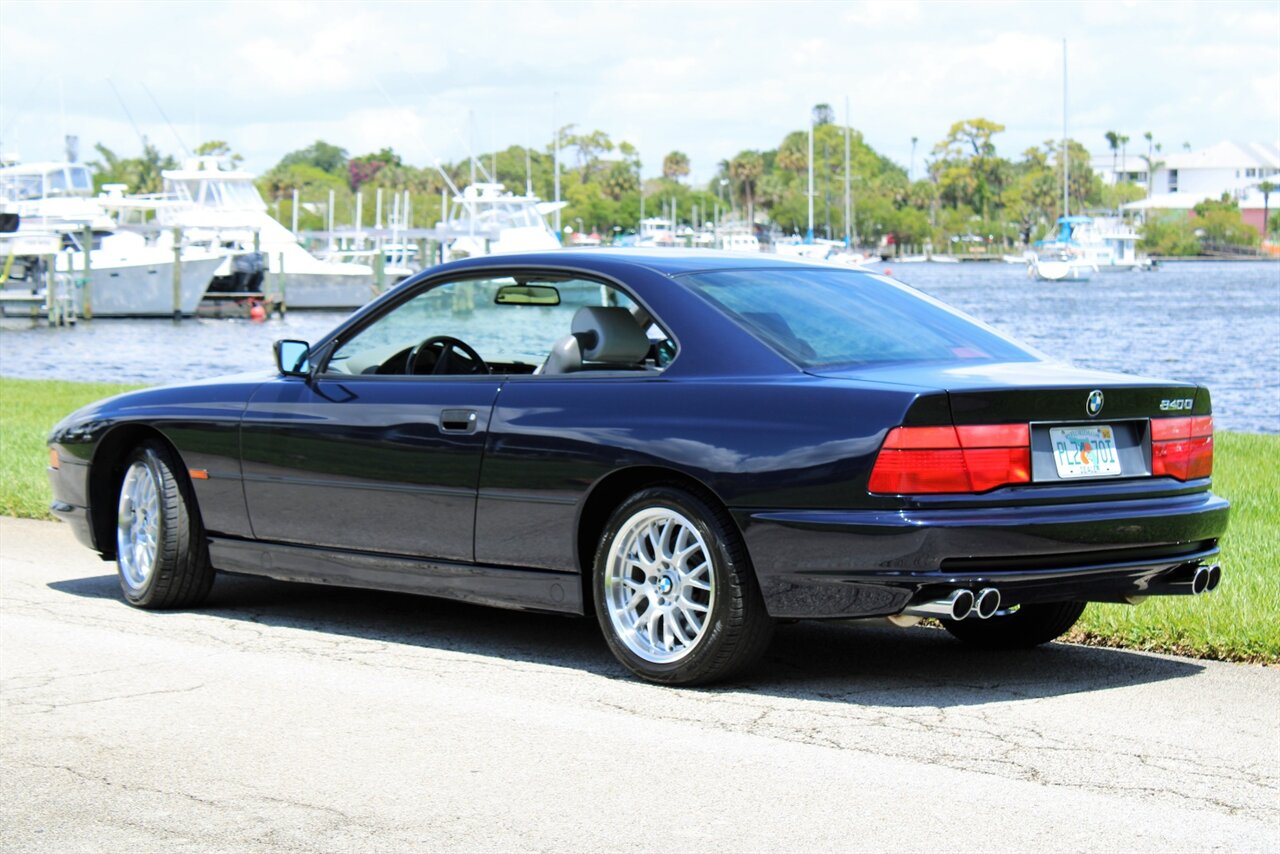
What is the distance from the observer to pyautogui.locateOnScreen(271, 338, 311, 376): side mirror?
7480 millimetres

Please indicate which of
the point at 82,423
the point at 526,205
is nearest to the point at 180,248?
the point at 526,205

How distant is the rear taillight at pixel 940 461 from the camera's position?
5.60m

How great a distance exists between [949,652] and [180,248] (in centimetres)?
6102

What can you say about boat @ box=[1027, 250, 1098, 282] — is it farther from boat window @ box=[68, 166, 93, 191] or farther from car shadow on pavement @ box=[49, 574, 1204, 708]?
car shadow on pavement @ box=[49, 574, 1204, 708]

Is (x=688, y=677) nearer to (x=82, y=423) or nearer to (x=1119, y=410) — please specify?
(x=1119, y=410)

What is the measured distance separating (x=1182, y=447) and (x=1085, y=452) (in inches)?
19.4

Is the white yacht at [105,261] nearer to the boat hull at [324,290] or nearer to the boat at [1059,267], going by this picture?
the boat hull at [324,290]

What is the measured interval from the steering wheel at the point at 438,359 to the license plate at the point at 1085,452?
7.96 feet

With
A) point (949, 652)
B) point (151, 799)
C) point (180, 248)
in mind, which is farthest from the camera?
point (180, 248)

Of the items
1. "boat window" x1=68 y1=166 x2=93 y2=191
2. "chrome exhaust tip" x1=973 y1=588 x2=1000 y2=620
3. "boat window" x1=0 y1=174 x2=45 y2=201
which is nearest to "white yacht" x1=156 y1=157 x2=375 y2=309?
"boat window" x1=68 y1=166 x2=93 y2=191

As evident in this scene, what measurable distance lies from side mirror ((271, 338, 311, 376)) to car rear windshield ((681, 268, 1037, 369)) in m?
1.78

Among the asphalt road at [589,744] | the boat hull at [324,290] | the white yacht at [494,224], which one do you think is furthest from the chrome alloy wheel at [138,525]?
the white yacht at [494,224]

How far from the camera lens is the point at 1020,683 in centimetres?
631

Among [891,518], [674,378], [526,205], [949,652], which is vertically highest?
[526,205]
